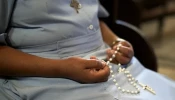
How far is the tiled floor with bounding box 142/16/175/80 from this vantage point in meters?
1.97

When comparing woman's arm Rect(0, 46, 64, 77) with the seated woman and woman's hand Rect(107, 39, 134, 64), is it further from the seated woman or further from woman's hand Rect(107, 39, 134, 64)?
woman's hand Rect(107, 39, 134, 64)

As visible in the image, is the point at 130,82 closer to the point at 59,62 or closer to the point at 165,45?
the point at 59,62

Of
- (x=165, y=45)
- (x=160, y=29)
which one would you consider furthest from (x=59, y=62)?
(x=160, y=29)

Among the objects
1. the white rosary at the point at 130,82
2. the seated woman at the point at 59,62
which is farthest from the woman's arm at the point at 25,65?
the white rosary at the point at 130,82

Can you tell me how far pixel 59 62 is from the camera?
0.65 m

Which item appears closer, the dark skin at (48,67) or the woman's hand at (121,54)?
the dark skin at (48,67)

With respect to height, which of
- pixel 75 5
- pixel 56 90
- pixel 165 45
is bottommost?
pixel 165 45

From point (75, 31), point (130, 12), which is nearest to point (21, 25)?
point (75, 31)

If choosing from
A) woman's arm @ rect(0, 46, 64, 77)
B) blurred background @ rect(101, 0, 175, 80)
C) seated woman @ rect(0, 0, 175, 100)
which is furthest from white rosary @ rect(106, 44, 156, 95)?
blurred background @ rect(101, 0, 175, 80)

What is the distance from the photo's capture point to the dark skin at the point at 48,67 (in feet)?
2.13

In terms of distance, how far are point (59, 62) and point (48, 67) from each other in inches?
1.0

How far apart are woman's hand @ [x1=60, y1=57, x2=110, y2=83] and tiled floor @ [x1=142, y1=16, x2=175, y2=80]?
123cm

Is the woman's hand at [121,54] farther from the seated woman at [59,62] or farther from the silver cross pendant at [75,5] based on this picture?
the silver cross pendant at [75,5]

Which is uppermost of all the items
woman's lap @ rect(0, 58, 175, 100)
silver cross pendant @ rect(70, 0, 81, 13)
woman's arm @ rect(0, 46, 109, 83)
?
silver cross pendant @ rect(70, 0, 81, 13)
